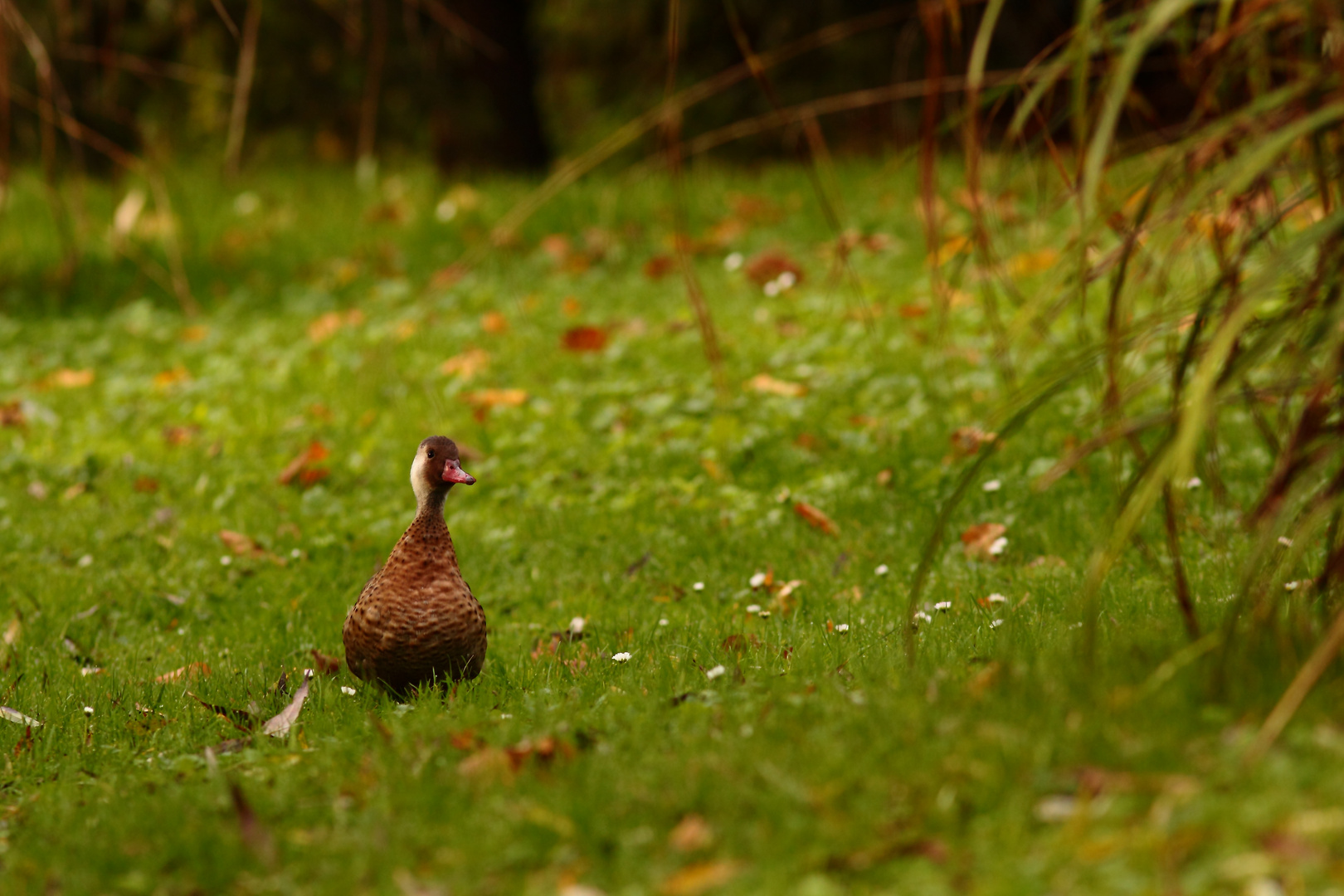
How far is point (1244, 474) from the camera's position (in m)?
5.25

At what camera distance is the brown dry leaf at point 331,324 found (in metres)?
9.02

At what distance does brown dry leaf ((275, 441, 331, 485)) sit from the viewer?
21.2 ft

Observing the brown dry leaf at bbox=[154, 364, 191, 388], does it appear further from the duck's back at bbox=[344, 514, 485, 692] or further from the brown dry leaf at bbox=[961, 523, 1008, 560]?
the brown dry leaf at bbox=[961, 523, 1008, 560]

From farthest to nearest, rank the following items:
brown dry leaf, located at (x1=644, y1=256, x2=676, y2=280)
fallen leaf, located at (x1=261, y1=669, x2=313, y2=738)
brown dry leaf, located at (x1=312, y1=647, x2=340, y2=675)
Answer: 1. brown dry leaf, located at (x1=644, y1=256, x2=676, y2=280)
2. brown dry leaf, located at (x1=312, y1=647, x2=340, y2=675)
3. fallen leaf, located at (x1=261, y1=669, x2=313, y2=738)

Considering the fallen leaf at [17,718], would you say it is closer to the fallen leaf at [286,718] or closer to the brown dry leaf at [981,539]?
the fallen leaf at [286,718]

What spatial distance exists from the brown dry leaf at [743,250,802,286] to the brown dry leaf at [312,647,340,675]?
5259 mm

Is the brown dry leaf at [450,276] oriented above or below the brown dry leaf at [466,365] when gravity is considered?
below

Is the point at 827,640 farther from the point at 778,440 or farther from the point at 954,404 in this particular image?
the point at 954,404

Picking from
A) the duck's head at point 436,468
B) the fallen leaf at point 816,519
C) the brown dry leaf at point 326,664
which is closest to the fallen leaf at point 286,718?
the brown dry leaf at point 326,664

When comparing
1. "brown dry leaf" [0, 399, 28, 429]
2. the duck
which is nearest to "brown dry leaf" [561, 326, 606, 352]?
"brown dry leaf" [0, 399, 28, 429]

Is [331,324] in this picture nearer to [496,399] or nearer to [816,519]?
[496,399]

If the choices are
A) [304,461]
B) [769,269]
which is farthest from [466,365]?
[769,269]

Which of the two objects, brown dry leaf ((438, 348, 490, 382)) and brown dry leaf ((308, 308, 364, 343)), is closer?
brown dry leaf ((438, 348, 490, 382))

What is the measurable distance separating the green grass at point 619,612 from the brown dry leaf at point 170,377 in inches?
2.4
